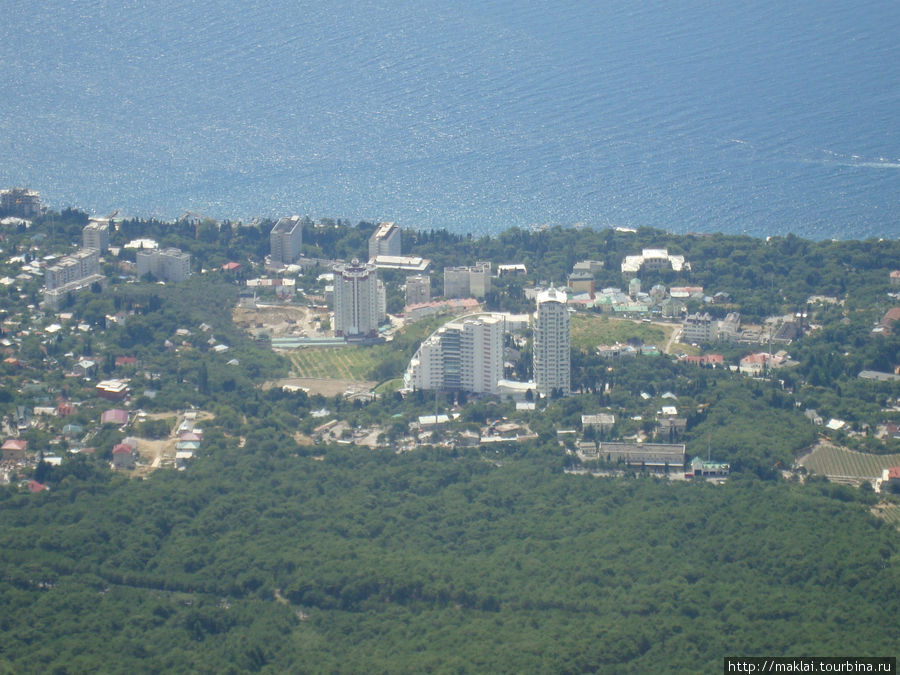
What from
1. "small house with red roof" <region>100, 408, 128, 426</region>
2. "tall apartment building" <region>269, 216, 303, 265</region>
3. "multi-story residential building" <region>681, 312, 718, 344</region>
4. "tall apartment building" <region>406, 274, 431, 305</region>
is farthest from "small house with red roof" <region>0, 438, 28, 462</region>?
"multi-story residential building" <region>681, 312, 718, 344</region>

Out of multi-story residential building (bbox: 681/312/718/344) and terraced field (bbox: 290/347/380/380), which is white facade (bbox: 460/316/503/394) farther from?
multi-story residential building (bbox: 681/312/718/344)

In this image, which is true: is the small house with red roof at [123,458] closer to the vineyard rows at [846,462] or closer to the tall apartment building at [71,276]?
the tall apartment building at [71,276]

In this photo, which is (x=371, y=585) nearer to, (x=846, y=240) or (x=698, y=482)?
(x=698, y=482)

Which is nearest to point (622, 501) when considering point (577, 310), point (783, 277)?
point (577, 310)

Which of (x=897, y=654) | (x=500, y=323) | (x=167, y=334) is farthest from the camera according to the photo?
(x=167, y=334)

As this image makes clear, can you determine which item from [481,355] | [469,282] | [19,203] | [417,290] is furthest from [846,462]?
[19,203]

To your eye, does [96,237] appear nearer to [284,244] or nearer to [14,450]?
[284,244]
